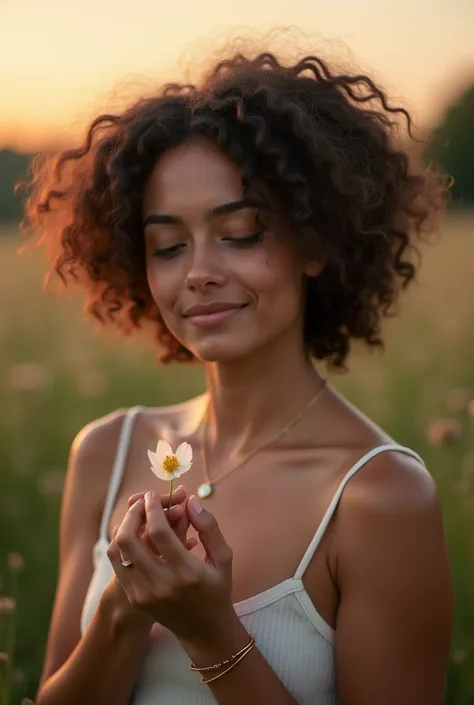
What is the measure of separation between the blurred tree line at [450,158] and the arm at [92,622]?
69 cm

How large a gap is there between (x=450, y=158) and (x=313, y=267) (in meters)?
1.11

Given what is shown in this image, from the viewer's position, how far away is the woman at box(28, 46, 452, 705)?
1.86 meters

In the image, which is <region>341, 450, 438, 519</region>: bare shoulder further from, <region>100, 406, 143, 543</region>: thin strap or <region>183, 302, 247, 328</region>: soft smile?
<region>100, 406, 143, 543</region>: thin strap

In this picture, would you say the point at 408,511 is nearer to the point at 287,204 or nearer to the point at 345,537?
the point at 345,537

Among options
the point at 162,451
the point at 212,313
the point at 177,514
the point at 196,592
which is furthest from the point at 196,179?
the point at 196,592

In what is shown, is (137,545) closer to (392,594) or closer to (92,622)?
(92,622)

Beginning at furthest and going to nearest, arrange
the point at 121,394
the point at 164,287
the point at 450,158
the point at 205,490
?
the point at 121,394
the point at 450,158
the point at 205,490
the point at 164,287

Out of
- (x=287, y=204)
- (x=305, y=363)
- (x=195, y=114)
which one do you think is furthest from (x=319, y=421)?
(x=195, y=114)

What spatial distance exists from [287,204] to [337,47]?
0.41 metres

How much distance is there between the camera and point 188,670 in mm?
1981

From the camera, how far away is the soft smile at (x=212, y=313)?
6.51 feet

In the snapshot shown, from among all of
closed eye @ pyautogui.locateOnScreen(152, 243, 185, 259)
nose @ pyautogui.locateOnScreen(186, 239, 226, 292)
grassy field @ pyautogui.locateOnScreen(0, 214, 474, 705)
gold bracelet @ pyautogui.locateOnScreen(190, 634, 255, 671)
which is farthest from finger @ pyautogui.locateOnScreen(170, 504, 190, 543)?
grassy field @ pyautogui.locateOnScreen(0, 214, 474, 705)

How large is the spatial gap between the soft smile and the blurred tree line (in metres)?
0.73

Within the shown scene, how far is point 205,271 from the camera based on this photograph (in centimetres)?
197
